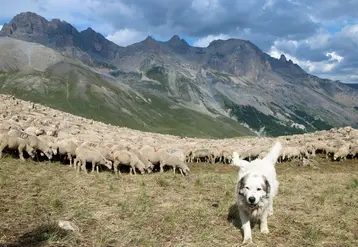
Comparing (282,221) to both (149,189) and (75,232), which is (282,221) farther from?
(75,232)

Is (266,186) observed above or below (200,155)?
above

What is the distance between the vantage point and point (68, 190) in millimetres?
11898

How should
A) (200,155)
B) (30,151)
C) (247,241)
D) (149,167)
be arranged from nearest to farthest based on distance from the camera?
1. (247,241)
2. (30,151)
3. (149,167)
4. (200,155)

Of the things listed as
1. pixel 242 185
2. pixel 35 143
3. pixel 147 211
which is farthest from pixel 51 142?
pixel 242 185

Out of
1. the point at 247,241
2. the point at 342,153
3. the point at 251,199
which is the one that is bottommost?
the point at 247,241

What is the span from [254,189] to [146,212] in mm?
3307

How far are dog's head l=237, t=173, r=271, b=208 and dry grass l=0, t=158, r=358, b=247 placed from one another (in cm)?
116

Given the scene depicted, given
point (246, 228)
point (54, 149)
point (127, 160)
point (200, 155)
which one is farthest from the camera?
point (200, 155)

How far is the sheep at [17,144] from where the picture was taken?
53.2 feet

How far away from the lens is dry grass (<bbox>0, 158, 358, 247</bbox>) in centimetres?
844

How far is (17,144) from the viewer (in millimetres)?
16547

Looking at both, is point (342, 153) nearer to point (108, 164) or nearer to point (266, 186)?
point (108, 164)

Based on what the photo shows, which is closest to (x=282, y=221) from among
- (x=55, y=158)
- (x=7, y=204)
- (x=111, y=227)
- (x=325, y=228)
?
(x=325, y=228)

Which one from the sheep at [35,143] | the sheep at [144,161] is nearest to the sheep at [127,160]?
the sheep at [144,161]
